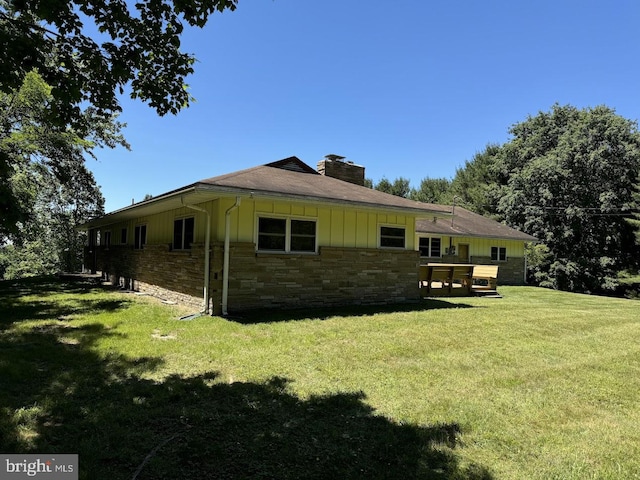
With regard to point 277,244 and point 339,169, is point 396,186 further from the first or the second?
point 277,244

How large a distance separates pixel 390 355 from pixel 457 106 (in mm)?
18595

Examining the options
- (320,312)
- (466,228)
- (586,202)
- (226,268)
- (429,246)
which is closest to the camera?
(226,268)

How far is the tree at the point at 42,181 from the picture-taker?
8600mm

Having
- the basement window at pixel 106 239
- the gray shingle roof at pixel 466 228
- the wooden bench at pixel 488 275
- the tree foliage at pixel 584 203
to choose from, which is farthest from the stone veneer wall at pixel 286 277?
the tree foliage at pixel 584 203

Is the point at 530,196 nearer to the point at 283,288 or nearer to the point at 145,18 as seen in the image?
the point at 283,288

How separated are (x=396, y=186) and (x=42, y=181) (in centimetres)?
4010

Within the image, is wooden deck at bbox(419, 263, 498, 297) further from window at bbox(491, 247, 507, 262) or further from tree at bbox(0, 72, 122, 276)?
tree at bbox(0, 72, 122, 276)

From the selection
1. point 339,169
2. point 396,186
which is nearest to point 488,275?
point 339,169

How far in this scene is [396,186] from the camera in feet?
165

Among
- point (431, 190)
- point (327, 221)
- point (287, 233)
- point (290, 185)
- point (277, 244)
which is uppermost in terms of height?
point (431, 190)

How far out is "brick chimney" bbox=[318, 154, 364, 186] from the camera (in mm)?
14562

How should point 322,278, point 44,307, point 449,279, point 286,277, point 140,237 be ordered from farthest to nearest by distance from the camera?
point 140,237
point 449,279
point 322,278
point 286,277
point 44,307

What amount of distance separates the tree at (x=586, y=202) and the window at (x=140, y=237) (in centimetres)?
2639

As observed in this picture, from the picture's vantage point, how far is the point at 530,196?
29.0m
